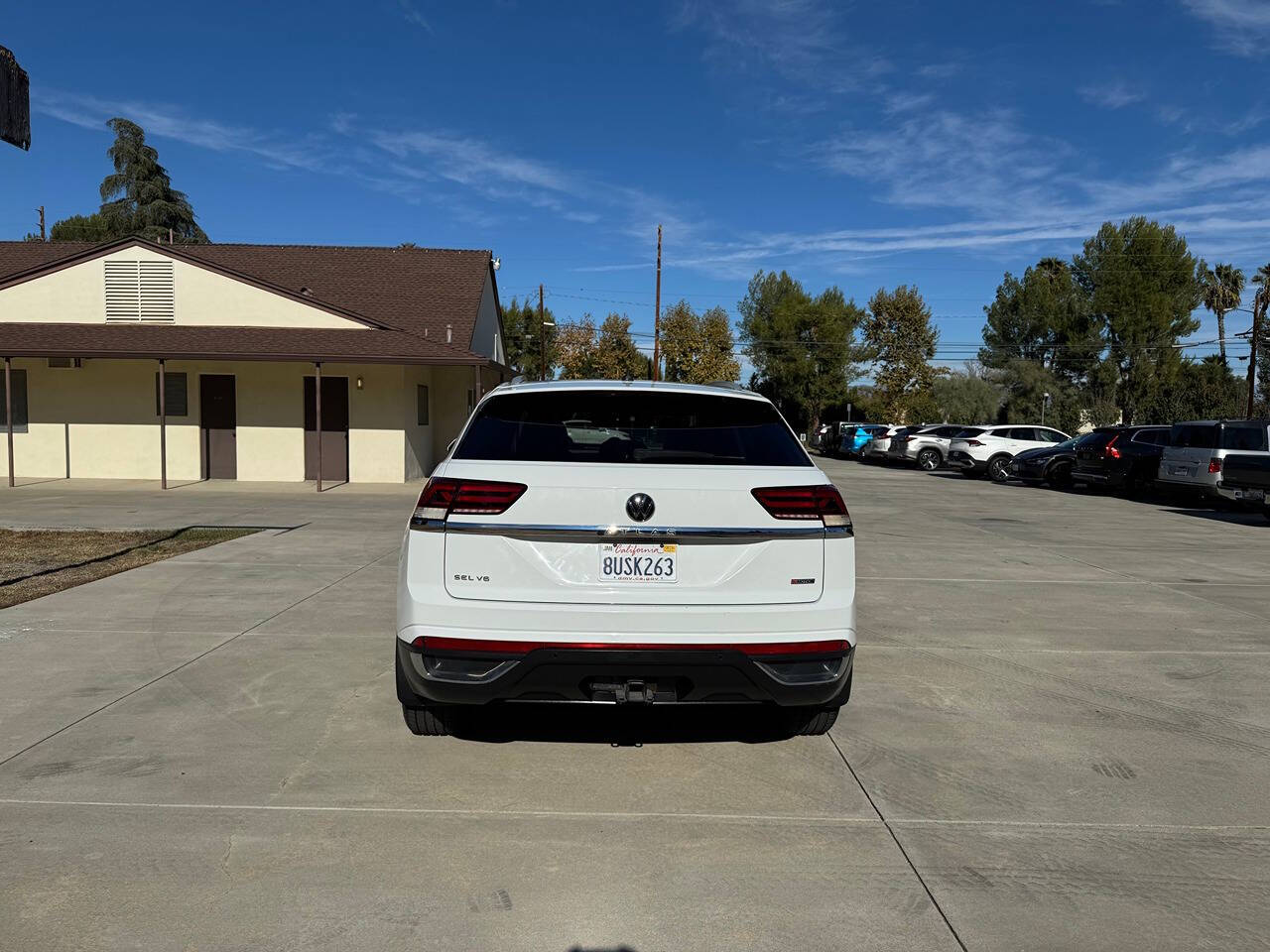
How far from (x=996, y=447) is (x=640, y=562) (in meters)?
27.8

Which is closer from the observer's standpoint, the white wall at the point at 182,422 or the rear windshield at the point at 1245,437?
the rear windshield at the point at 1245,437

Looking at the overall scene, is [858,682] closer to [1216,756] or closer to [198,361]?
[1216,756]

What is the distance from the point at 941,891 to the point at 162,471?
66.4ft

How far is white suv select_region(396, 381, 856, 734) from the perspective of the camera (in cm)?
417

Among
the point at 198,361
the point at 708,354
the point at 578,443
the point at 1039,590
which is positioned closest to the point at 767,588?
the point at 578,443

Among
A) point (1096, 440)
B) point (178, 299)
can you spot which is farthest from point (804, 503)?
point (1096, 440)

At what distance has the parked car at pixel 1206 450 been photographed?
1833 centimetres

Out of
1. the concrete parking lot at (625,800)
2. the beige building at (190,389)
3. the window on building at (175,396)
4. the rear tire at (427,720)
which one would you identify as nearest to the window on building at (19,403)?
the beige building at (190,389)

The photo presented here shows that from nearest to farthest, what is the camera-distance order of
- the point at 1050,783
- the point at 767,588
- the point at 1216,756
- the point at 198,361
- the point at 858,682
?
the point at 767,588 → the point at 1050,783 → the point at 1216,756 → the point at 858,682 → the point at 198,361

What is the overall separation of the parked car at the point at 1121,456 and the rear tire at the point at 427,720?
70.6 ft

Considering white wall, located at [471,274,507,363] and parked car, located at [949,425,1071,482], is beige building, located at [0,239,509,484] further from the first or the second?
parked car, located at [949,425,1071,482]

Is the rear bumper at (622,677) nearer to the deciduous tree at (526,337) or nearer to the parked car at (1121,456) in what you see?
the parked car at (1121,456)

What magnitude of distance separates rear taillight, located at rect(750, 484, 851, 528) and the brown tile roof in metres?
17.3

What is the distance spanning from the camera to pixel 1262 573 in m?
11.5
